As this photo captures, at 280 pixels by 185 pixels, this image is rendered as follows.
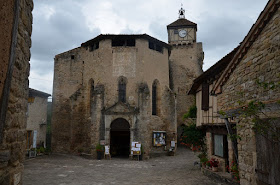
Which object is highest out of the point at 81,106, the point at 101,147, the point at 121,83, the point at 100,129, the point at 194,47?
the point at 194,47

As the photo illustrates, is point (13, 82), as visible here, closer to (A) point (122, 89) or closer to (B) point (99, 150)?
(B) point (99, 150)

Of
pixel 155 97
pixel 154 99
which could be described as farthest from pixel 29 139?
pixel 155 97

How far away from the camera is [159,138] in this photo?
17.9 metres

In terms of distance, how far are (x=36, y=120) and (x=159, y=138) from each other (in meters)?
10.5

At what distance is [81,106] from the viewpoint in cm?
1989

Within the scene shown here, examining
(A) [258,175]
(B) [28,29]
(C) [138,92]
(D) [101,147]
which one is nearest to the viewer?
(B) [28,29]

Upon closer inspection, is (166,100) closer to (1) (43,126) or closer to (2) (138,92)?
(2) (138,92)

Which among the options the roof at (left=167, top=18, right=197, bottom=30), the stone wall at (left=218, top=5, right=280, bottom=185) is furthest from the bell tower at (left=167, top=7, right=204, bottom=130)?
the stone wall at (left=218, top=5, right=280, bottom=185)

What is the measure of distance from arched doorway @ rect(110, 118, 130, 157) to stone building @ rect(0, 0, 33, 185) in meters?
14.6

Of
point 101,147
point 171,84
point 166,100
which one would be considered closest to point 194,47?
point 171,84

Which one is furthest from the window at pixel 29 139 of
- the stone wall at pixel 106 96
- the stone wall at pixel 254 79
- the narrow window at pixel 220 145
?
the stone wall at pixel 254 79

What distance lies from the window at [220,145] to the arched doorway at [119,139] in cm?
844

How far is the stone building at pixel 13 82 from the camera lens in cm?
229

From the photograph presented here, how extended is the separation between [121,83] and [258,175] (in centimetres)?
1382
